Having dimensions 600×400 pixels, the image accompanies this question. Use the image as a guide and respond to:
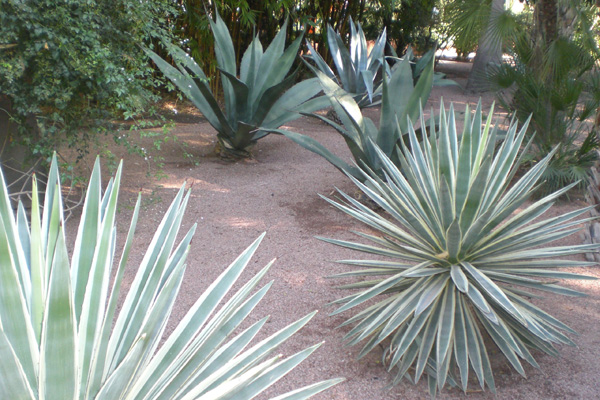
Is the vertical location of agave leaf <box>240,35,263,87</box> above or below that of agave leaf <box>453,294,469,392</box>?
above

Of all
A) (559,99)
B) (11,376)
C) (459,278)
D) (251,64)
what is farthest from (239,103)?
(11,376)

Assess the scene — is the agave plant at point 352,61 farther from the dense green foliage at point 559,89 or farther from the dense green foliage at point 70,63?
the dense green foliage at point 70,63

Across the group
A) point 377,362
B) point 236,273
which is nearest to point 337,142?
point 377,362

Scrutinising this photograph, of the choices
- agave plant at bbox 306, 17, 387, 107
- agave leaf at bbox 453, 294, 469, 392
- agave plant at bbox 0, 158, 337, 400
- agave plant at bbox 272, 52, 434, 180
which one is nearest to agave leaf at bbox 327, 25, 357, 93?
agave plant at bbox 306, 17, 387, 107

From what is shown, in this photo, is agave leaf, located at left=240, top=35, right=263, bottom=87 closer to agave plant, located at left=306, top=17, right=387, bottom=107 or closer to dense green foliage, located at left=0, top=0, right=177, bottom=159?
agave plant, located at left=306, top=17, right=387, bottom=107

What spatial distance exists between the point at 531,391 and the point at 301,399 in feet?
5.16

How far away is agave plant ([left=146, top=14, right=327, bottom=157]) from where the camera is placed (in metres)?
5.36

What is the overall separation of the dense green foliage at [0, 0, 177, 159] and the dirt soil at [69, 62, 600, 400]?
0.73 meters

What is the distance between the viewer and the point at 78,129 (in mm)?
3949

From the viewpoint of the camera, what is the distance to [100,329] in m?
1.06

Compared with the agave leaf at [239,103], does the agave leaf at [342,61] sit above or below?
above

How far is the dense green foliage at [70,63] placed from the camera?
3.28m

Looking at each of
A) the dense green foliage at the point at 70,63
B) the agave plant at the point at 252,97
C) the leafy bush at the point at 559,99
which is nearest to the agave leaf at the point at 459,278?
the dense green foliage at the point at 70,63

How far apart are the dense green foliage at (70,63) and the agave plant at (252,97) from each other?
52.9 inches
